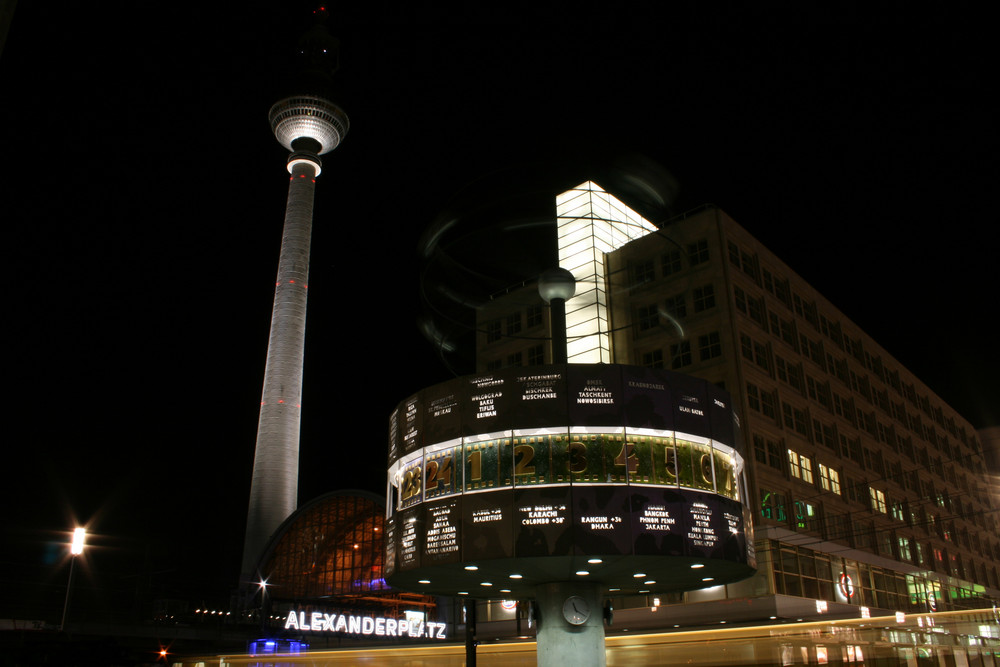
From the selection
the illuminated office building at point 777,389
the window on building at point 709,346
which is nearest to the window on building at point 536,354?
the illuminated office building at point 777,389

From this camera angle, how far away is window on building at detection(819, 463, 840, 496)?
5769 centimetres

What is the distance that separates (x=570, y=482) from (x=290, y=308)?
84.4 meters

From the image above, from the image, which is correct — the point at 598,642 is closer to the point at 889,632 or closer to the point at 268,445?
the point at 889,632

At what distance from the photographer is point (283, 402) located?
316 ft

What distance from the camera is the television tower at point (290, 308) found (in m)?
91.9

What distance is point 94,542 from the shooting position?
9331 centimetres

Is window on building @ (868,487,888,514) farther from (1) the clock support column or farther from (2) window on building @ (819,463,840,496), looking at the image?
(1) the clock support column

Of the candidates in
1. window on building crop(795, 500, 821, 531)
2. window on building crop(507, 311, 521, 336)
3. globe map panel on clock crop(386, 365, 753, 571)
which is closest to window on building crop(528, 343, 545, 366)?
window on building crop(507, 311, 521, 336)

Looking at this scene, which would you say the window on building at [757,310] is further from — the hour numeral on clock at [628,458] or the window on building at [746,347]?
the hour numeral on clock at [628,458]

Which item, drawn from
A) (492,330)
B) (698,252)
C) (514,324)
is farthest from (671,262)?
(492,330)

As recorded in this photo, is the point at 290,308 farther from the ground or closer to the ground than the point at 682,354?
farther from the ground

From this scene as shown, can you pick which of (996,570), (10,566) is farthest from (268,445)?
(996,570)

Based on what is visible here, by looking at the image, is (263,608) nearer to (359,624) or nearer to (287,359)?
(359,624)

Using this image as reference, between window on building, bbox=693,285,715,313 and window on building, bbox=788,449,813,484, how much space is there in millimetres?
11305
